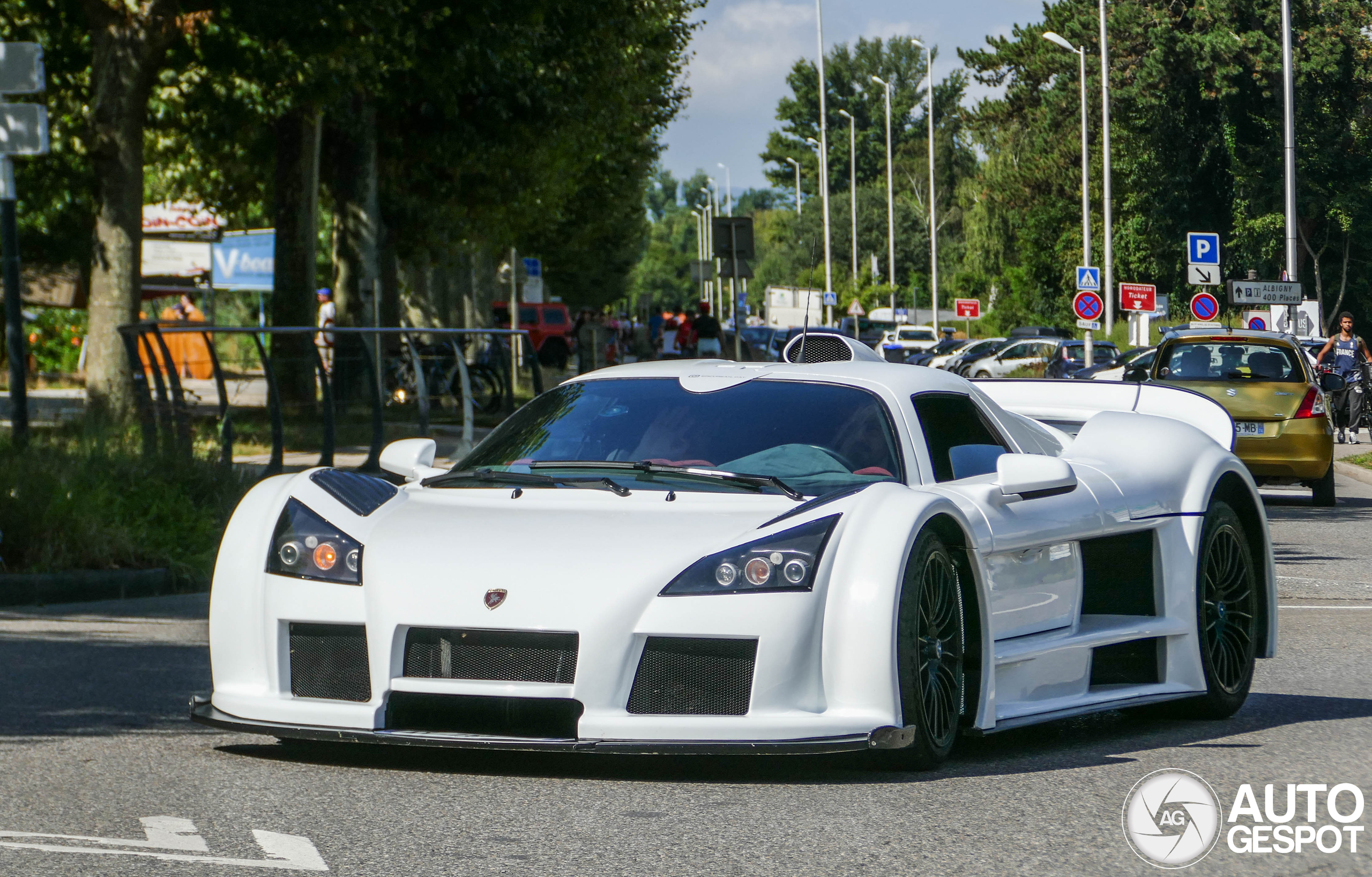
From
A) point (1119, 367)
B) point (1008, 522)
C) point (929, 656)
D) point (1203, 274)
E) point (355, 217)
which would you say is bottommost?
point (1119, 367)

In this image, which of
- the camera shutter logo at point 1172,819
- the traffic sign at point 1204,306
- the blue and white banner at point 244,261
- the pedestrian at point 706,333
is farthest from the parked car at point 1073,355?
the camera shutter logo at point 1172,819

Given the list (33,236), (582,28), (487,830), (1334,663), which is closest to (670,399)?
(487,830)

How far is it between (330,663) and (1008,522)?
2.10 meters

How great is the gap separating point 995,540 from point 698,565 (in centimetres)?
112

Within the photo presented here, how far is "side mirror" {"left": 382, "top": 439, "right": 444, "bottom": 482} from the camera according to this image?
20.9 ft

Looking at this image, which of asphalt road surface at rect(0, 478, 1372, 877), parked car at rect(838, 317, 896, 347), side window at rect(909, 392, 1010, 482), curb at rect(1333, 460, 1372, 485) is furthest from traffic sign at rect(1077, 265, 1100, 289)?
side window at rect(909, 392, 1010, 482)

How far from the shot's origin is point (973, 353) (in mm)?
52500

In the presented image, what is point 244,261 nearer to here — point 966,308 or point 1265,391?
point 966,308

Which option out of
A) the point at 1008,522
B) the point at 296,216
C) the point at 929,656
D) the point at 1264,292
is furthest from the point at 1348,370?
the point at 929,656

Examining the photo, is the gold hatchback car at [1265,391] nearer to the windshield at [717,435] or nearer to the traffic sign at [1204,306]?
the windshield at [717,435]

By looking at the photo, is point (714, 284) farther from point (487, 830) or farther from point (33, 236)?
point (487, 830)

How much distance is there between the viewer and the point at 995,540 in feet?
18.4

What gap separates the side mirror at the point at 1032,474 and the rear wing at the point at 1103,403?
5.85 feet

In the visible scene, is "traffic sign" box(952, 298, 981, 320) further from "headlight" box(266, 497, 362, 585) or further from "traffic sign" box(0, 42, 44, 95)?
"headlight" box(266, 497, 362, 585)
